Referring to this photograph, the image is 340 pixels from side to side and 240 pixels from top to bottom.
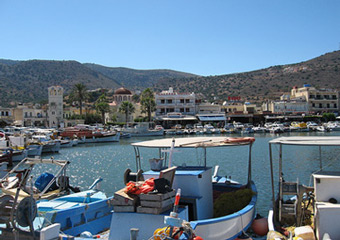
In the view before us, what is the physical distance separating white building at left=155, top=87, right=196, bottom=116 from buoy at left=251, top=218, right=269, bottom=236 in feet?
289

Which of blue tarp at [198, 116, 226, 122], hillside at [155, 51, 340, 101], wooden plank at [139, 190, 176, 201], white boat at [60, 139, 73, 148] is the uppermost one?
hillside at [155, 51, 340, 101]

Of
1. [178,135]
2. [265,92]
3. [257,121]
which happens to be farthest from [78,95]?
[265,92]

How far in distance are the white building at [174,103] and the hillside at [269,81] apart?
166 feet

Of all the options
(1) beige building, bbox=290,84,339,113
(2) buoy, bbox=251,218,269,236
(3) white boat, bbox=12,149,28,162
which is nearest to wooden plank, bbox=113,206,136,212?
(2) buoy, bbox=251,218,269,236

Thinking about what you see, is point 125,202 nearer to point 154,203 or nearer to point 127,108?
point 154,203

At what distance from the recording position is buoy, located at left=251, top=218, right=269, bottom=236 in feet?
35.6

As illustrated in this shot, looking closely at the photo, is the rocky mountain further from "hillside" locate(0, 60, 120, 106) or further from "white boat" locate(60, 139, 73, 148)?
"white boat" locate(60, 139, 73, 148)

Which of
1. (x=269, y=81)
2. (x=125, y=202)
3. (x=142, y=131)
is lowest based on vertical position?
(x=142, y=131)

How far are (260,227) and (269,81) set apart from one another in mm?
158763

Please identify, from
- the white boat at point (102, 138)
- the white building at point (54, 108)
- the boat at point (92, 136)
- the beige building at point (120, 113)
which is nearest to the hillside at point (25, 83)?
the white building at point (54, 108)

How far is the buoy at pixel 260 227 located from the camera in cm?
1085

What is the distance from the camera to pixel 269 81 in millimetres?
162000

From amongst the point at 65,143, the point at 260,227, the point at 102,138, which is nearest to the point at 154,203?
the point at 260,227

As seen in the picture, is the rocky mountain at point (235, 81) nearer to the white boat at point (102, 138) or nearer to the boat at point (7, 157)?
the white boat at point (102, 138)
